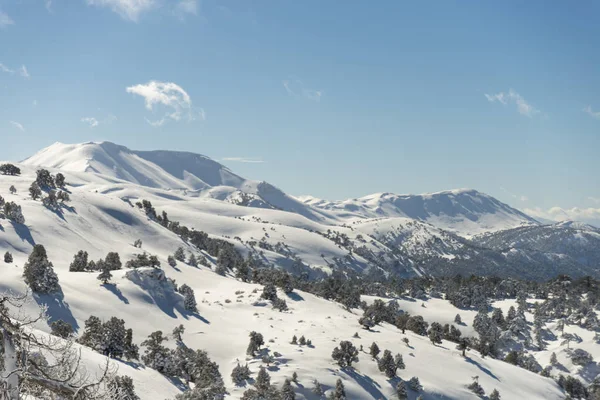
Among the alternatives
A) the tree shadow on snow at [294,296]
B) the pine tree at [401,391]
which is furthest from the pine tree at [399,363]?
the tree shadow on snow at [294,296]

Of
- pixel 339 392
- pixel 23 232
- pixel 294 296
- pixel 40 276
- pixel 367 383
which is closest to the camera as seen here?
pixel 339 392

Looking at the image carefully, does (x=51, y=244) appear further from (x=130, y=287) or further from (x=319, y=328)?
(x=319, y=328)

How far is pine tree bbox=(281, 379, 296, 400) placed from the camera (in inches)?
2433

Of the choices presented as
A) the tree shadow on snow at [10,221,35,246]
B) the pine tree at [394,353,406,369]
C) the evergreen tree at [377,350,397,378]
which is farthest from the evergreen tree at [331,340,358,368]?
the tree shadow on snow at [10,221,35,246]

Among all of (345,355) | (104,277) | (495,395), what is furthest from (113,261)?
(495,395)

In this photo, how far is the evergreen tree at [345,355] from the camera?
257 ft

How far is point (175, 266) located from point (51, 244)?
34.0m

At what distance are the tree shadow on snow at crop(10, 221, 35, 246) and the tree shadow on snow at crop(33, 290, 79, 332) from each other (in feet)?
139

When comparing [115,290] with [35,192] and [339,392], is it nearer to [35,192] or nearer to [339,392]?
[339,392]

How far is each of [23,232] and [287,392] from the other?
86453 mm

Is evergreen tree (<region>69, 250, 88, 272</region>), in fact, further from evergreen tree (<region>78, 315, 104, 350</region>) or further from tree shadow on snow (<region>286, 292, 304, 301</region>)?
tree shadow on snow (<region>286, 292, 304, 301</region>)

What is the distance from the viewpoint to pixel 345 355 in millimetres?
78938

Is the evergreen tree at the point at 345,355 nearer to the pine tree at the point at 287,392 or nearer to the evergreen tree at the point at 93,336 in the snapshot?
the pine tree at the point at 287,392

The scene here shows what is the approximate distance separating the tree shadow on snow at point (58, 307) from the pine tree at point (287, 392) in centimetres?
3391
